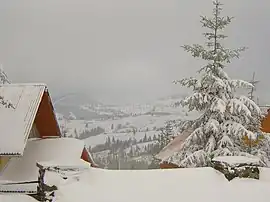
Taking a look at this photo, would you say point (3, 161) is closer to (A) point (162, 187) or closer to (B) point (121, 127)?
(A) point (162, 187)

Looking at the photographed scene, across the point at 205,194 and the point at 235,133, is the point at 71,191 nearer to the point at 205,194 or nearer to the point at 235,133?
the point at 205,194

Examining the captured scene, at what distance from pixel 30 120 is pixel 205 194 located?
2697mm

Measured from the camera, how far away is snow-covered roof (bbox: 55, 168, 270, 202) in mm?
3094

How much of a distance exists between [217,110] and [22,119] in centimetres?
275

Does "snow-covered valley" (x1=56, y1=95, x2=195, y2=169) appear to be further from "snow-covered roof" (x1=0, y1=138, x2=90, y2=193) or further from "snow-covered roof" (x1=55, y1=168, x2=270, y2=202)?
"snow-covered roof" (x1=55, y1=168, x2=270, y2=202)

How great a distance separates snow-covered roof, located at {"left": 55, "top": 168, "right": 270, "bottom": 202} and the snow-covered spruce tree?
280 centimetres

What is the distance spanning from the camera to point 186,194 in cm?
317

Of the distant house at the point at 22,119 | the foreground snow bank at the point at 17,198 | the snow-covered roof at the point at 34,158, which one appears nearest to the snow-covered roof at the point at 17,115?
the distant house at the point at 22,119

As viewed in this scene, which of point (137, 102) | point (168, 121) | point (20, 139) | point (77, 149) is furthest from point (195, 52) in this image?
point (137, 102)

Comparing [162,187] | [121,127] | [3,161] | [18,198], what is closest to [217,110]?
[3,161]

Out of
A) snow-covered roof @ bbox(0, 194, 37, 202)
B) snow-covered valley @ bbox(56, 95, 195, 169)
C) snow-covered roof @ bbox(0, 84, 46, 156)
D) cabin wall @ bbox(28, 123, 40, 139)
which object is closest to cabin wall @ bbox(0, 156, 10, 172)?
snow-covered roof @ bbox(0, 84, 46, 156)

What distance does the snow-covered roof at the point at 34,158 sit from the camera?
4.57 m

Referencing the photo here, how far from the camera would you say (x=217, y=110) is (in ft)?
20.7

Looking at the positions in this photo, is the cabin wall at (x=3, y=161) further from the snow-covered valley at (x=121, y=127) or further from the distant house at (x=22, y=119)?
the snow-covered valley at (x=121, y=127)
